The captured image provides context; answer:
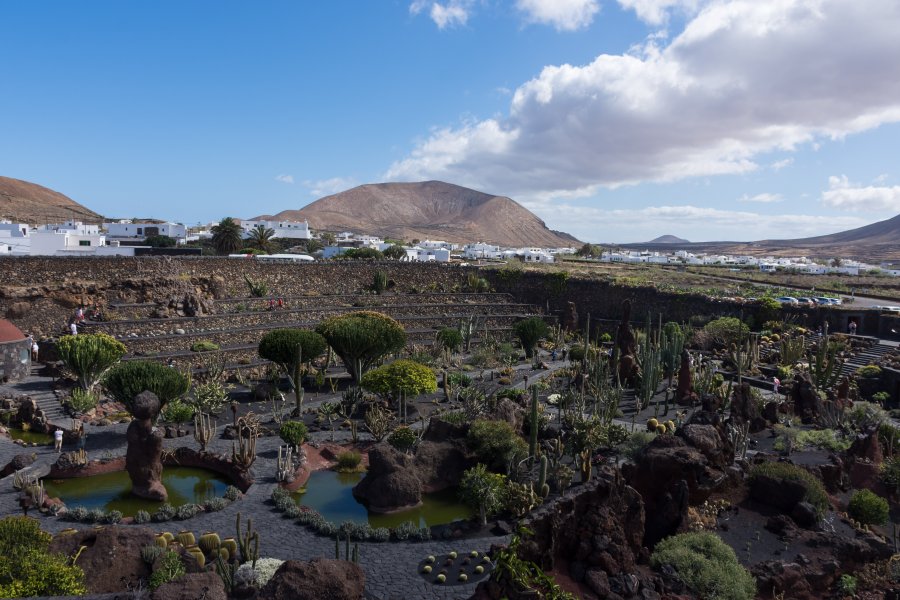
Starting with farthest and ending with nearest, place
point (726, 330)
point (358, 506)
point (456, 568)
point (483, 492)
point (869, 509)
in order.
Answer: point (726, 330), point (358, 506), point (869, 509), point (483, 492), point (456, 568)

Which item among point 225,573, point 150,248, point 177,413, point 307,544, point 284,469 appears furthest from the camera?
point 150,248

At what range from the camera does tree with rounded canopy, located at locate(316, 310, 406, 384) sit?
82.4 ft

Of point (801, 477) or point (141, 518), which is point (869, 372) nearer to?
point (801, 477)

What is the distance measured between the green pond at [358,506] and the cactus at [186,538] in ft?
10.3

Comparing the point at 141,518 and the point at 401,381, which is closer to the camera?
the point at 141,518

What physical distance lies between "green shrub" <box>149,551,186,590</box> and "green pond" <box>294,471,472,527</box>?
417cm

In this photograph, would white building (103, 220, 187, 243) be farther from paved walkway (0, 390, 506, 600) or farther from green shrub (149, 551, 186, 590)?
green shrub (149, 551, 186, 590)

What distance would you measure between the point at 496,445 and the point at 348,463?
4.26 m

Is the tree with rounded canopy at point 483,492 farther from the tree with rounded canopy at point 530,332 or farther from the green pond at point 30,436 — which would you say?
the tree with rounded canopy at point 530,332

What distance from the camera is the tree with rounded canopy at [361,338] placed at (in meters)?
25.1

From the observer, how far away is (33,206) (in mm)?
96125

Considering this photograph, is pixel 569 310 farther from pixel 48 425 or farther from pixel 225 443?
pixel 48 425

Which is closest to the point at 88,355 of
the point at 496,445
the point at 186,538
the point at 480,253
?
the point at 186,538

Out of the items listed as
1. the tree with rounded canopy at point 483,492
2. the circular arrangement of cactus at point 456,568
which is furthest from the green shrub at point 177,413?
the circular arrangement of cactus at point 456,568
